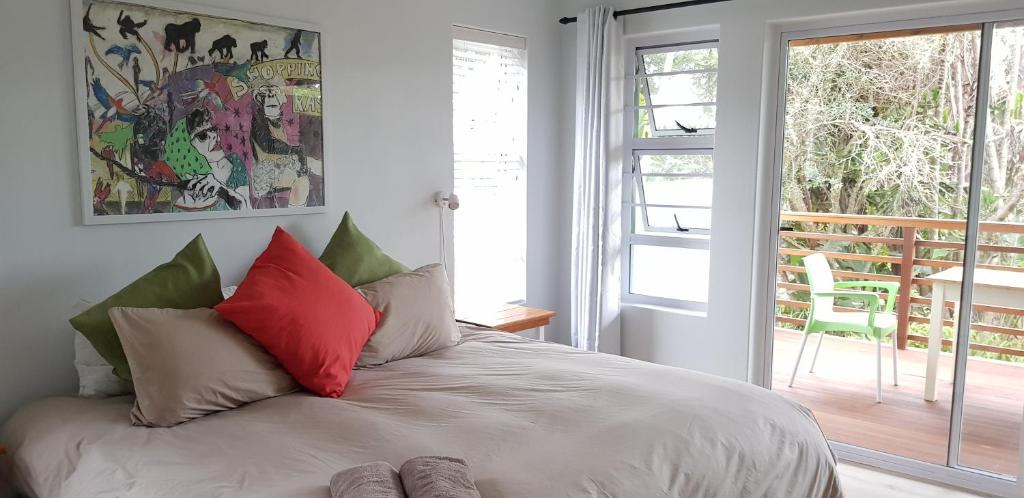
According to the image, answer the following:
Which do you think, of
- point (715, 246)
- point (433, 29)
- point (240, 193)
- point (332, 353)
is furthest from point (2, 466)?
Result: point (715, 246)

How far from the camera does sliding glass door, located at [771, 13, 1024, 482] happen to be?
3.26 metres

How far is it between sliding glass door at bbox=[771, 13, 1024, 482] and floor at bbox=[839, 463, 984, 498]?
0.15 metres

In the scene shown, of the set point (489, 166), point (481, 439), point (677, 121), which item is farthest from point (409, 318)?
point (677, 121)

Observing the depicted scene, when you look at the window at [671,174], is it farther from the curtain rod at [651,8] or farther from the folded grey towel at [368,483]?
the folded grey towel at [368,483]

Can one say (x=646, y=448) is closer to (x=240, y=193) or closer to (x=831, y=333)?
(x=240, y=193)

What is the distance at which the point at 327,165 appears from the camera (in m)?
3.33

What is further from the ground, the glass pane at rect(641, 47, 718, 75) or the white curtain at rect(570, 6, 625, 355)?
the glass pane at rect(641, 47, 718, 75)

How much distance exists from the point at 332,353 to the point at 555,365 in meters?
0.79

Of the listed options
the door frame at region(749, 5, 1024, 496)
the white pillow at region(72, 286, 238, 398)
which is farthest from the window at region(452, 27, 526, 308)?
the white pillow at region(72, 286, 238, 398)

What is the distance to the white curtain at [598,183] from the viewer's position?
13.8ft

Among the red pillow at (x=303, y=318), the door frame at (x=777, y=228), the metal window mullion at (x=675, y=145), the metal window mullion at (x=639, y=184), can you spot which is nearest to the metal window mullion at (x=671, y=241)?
the metal window mullion at (x=639, y=184)

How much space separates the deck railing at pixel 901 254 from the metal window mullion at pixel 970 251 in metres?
0.04

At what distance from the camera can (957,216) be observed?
3.35 meters

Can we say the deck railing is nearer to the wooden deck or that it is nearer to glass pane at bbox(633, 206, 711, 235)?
the wooden deck
